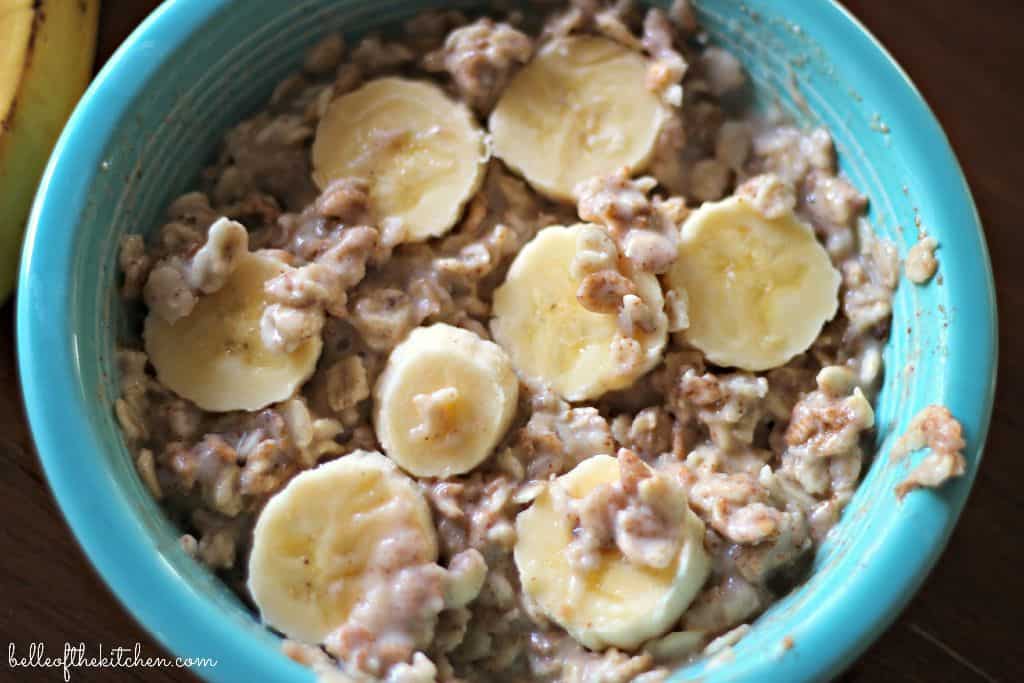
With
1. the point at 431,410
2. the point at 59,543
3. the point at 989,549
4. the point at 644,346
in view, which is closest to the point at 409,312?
the point at 431,410

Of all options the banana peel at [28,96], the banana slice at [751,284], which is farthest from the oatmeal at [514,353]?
the banana peel at [28,96]

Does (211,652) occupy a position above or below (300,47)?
below

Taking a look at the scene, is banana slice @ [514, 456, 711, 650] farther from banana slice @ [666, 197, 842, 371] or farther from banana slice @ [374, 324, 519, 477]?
banana slice @ [666, 197, 842, 371]

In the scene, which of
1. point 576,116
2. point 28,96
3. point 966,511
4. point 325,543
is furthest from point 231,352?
point 966,511

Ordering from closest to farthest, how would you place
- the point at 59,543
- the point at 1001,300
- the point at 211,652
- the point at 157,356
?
the point at 211,652, the point at 157,356, the point at 59,543, the point at 1001,300

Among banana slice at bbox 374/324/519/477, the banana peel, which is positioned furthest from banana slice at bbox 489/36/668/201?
the banana peel

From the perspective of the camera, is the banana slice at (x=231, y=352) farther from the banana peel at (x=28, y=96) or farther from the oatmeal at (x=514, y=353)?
the banana peel at (x=28, y=96)

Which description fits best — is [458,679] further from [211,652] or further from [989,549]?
[989,549]

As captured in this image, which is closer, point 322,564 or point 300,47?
point 322,564

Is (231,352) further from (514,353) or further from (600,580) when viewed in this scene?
(600,580)
